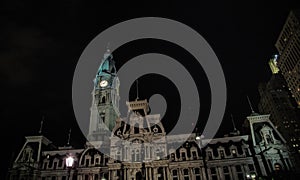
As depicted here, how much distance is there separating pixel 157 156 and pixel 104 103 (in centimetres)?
3821

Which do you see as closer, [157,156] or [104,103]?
Result: [157,156]

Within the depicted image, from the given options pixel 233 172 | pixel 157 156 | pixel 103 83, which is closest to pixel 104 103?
pixel 103 83

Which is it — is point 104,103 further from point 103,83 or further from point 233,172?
point 233,172

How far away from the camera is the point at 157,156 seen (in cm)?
5231

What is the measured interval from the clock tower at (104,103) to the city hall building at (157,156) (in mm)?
16169

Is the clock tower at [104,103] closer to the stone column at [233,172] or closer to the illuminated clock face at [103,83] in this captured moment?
the illuminated clock face at [103,83]

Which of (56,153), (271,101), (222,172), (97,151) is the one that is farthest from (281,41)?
(56,153)

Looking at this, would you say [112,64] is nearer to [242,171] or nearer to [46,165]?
[46,165]

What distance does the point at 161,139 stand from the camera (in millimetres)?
53938

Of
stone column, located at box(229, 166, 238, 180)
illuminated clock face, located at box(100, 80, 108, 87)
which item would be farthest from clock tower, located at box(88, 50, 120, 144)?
stone column, located at box(229, 166, 238, 180)

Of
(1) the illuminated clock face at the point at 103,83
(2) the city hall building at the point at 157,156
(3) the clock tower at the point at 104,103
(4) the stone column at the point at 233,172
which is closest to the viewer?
(4) the stone column at the point at 233,172

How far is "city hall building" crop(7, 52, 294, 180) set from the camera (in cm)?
4962

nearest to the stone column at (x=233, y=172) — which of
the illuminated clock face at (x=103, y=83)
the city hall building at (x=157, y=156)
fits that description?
the city hall building at (x=157, y=156)

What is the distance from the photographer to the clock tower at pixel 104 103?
7656 centimetres
